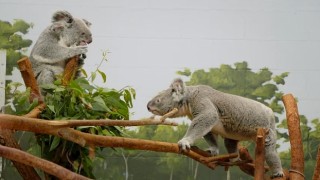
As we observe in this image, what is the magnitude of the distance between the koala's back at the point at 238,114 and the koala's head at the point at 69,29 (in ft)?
3.94

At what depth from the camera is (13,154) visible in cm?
212

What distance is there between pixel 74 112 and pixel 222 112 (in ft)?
3.05

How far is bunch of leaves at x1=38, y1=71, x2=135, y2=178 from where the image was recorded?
3367mm

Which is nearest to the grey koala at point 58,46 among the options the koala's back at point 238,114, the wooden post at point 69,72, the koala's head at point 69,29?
the koala's head at point 69,29

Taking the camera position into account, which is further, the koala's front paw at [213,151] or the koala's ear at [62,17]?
the koala's ear at [62,17]

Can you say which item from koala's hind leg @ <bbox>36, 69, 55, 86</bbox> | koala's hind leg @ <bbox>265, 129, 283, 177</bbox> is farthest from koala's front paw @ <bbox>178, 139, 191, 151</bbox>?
koala's hind leg @ <bbox>36, 69, 55, 86</bbox>

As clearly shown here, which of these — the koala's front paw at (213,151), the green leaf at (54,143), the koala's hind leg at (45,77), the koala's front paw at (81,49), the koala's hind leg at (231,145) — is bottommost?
the green leaf at (54,143)

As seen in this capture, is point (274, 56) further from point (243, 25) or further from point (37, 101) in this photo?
point (37, 101)

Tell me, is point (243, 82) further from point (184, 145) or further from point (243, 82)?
point (184, 145)

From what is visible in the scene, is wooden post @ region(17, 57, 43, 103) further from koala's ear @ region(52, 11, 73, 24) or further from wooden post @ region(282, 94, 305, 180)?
wooden post @ region(282, 94, 305, 180)

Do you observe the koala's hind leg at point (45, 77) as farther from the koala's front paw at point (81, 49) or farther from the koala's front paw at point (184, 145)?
the koala's front paw at point (184, 145)

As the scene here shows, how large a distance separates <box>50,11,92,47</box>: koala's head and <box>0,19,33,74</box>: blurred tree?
862 mm

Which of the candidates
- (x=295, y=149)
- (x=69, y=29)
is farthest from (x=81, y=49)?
(x=295, y=149)

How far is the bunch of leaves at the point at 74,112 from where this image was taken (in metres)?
3.37
